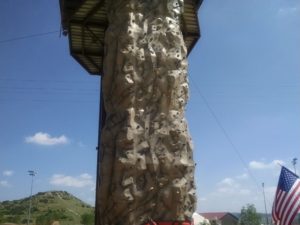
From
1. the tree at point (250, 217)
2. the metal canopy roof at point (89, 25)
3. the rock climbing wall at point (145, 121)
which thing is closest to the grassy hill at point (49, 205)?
the tree at point (250, 217)

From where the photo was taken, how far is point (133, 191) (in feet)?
28.0

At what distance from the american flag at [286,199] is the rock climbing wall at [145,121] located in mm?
4774

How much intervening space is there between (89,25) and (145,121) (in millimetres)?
6117

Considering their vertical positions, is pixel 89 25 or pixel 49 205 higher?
pixel 49 205

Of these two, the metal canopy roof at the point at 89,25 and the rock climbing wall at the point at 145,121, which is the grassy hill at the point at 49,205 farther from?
the rock climbing wall at the point at 145,121

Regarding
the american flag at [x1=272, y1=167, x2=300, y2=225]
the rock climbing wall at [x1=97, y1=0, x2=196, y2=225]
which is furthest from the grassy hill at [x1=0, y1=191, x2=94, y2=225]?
the rock climbing wall at [x1=97, y1=0, x2=196, y2=225]

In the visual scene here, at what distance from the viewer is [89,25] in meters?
13.8

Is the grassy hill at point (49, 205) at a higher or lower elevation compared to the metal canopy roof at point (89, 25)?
higher

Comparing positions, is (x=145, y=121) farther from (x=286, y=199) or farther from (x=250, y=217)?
(x=250, y=217)

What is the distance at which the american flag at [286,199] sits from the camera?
1221 cm

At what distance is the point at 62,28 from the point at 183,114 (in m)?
6.37

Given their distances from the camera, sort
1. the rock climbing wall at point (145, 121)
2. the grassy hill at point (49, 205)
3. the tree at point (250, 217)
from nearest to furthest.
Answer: the rock climbing wall at point (145, 121) → the tree at point (250, 217) → the grassy hill at point (49, 205)

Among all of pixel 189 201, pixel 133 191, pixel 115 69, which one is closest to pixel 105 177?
pixel 133 191

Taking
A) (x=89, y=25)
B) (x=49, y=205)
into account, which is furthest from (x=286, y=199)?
(x=49, y=205)
